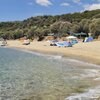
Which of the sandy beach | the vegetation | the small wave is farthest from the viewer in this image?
the vegetation

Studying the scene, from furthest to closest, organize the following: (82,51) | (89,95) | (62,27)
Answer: (62,27) → (82,51) → (89,95)

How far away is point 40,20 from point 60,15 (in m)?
11.7

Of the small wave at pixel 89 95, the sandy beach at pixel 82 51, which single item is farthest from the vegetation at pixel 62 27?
the small wave at pixel 89 95

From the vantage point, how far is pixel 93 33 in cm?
7950

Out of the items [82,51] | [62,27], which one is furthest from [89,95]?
[62,27]

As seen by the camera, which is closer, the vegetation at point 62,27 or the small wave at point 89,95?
the small wave at point 89,95

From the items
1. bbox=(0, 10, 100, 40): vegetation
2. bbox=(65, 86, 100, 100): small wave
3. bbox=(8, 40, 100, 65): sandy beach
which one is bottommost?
bbox=(8, 40, 100, 65): sandy beach

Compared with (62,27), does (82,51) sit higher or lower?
lower

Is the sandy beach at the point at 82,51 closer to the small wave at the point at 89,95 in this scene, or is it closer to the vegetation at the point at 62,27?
the small wave at the point at 89,95

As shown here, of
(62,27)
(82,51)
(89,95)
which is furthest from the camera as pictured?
(62,27)

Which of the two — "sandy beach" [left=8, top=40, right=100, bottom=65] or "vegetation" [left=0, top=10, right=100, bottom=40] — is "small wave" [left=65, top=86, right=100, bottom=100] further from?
"vegetation" [left=0, top=10, right=100, bottom=40]

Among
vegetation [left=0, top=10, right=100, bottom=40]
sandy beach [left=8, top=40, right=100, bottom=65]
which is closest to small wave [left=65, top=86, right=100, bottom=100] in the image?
sandy beach [left=8, top=40, right=100, bottom=65]

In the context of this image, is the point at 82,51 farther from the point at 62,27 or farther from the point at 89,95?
the point at 62,27

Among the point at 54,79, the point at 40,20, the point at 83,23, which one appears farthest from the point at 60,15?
the point at 54,79
